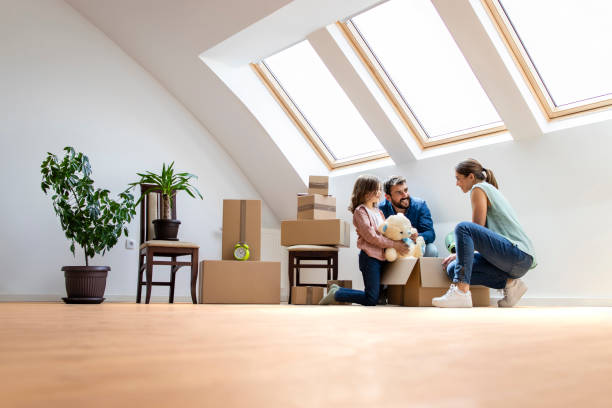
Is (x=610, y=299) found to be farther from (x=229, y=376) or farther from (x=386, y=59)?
(x=229, y=376)

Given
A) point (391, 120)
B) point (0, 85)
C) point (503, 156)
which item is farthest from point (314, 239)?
point (0, 85)

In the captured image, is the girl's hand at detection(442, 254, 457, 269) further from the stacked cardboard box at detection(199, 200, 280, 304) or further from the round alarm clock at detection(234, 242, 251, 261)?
the round alarm clock at detection(234, 242, 251, 261)

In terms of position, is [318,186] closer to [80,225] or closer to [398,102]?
[398,102]

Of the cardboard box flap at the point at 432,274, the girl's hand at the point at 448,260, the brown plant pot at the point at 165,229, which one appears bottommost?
the cardboard box flap at the point at 432,274

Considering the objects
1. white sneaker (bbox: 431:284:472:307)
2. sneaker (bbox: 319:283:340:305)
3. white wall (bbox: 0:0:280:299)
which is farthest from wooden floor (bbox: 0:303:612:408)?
white wall (bbox: 0:0:280:299)

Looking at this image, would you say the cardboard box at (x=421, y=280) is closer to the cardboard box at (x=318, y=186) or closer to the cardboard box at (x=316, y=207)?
the cardboard box at (x=316, y=207)

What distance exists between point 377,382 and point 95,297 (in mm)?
4204

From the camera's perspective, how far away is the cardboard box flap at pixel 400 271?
11.6 ft

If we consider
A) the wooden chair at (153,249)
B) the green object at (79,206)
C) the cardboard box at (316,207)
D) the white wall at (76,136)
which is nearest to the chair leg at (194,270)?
the wooden chair at (153,249)

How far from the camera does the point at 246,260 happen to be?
13.8ft

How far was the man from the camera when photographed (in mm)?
4383

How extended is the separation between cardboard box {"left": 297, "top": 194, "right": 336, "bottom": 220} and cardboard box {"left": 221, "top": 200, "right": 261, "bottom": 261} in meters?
0.47

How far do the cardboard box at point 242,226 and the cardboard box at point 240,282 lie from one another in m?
0.22

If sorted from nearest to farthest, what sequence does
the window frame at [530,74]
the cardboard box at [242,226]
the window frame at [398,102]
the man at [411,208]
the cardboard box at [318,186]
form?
the window frame at [530,74], the cardboard box at [242,226], the man at [411,208], the window frame at [398,102], the cardboard box at [318,186]
